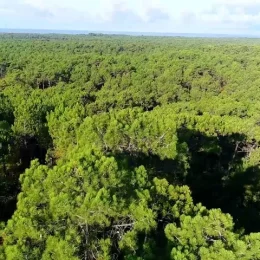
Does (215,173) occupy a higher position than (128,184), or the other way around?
(128,184)

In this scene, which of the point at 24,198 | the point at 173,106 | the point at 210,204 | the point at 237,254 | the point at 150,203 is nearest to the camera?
the point at 237,254

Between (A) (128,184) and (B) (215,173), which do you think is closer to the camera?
(A) (128,184)

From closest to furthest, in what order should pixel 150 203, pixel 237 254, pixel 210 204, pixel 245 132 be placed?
pixel 237 254
pixel 150 203
pixel 210 204
pixel 245 132

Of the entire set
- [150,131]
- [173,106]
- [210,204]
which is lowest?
[210,204]

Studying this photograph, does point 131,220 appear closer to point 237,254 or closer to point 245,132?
point 237,254

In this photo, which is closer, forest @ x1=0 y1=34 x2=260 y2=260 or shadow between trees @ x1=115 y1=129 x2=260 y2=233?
forest @ x1=0 y1=34 x2=260 y2=260

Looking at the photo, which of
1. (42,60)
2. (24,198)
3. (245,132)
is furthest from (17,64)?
(24,198)

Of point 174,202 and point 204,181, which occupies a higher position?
point 174,202

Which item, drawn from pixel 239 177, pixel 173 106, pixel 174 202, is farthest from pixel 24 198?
pixel 173 106

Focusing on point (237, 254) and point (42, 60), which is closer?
point (237, 254)

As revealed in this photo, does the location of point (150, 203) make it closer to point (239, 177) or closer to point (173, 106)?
point (239, 177)

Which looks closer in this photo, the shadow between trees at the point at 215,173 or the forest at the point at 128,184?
the forest at the point at 128,184
